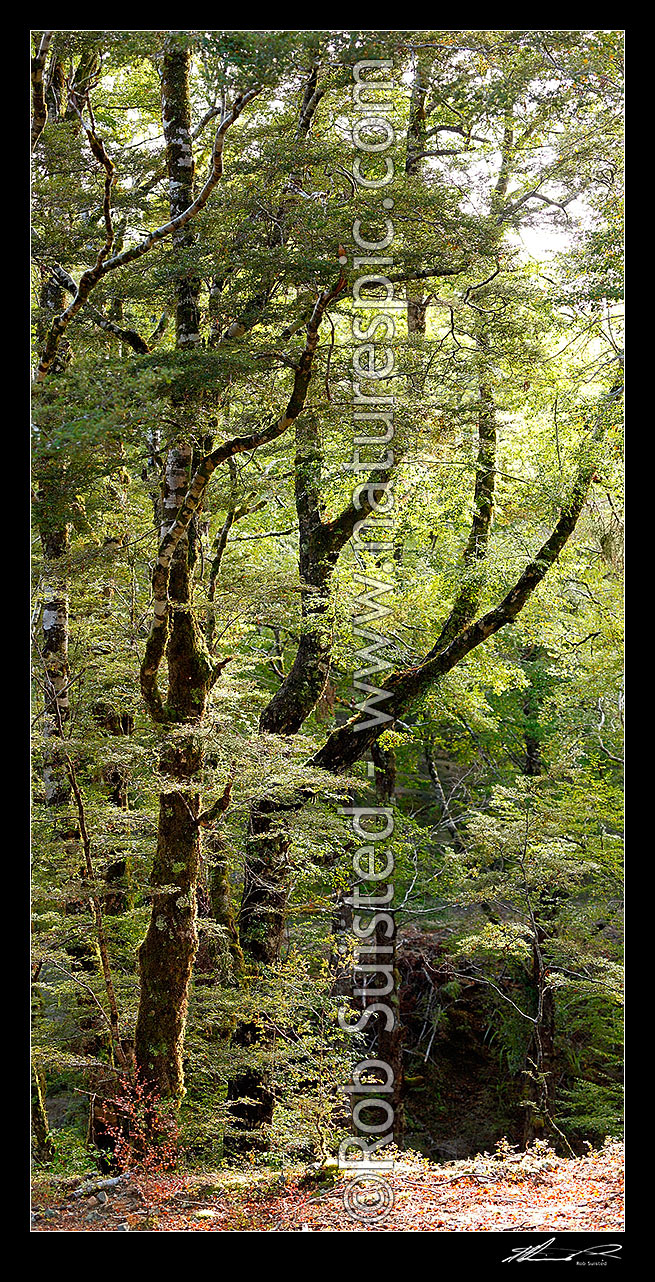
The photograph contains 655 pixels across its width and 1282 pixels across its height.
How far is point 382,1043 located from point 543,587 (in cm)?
325

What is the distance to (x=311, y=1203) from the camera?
3828mm

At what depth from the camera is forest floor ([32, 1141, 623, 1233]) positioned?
360 centimetres

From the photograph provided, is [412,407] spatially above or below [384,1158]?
above
